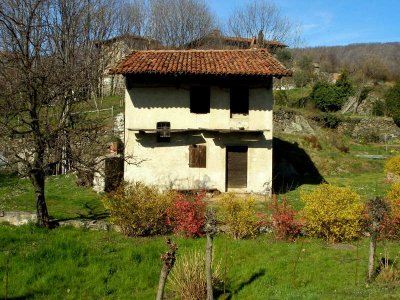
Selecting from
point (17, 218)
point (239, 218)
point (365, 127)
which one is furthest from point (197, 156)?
point (365, 127)

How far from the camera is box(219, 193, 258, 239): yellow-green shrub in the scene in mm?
11977

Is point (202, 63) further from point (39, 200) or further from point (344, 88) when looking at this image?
point (344, 88)

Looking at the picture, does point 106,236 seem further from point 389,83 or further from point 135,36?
point 389,83

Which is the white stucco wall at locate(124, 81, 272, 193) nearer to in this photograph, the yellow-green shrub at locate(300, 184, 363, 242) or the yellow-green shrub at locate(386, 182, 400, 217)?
the yellow-green shrub at locate(386, 182, 400, 217)

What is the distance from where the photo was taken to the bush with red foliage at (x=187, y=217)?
1188 centimetres

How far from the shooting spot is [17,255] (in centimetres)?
998

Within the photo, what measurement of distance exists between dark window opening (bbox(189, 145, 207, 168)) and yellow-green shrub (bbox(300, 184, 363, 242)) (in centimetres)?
758

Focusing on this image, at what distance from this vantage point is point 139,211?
12.0 meters

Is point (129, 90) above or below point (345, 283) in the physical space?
above

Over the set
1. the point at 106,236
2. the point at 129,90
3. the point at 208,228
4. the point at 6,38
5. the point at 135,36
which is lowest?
the point at 106,236

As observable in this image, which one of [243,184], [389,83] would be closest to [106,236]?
[243,184]

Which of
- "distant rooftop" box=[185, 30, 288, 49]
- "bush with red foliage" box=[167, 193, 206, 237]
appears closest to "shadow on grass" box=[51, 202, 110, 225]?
"bush with red foliage" box=[167, 193, 206, 237]

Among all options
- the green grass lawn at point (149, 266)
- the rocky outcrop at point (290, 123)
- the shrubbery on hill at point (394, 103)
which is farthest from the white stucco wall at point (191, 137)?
the shrubbery on hill at point (394, 103)

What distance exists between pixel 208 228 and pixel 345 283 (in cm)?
304
